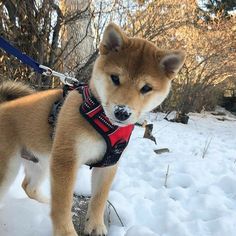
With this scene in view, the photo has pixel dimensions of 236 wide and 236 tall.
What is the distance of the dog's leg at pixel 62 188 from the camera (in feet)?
6.79

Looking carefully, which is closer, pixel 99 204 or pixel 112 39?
pixel 112 39

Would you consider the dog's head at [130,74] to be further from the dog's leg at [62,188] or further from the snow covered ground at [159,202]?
the snow covered ground at [159,202]

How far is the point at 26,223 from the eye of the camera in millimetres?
2328

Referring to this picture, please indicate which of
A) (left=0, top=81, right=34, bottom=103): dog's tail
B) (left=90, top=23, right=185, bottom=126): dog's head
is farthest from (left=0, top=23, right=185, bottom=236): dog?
(left=0, top=81, right=34, bottom=103): dog's tail

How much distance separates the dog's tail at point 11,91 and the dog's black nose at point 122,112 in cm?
114

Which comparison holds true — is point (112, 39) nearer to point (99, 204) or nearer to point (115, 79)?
point (115, 79)

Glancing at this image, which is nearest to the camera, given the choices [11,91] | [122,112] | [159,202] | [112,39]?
[122,112]

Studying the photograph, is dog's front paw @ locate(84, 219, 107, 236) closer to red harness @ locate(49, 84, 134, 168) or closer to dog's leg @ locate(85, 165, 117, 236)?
dog's leg @ locate(85, 165, 117, 236)

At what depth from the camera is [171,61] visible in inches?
88.6

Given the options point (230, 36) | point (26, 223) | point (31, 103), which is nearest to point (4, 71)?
point (31, 103)

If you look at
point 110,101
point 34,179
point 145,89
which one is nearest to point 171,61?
point 145,89

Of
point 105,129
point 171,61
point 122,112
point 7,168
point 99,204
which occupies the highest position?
point 171,61

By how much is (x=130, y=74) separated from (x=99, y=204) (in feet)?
2.87

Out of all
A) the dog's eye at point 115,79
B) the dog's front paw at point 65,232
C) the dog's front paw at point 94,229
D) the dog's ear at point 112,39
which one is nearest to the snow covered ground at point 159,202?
the dog's front paw at point 94,229
